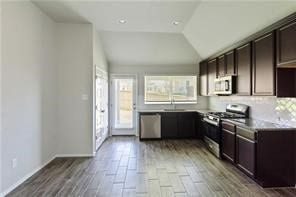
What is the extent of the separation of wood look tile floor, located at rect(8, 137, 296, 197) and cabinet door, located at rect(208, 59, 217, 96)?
70.0 inches

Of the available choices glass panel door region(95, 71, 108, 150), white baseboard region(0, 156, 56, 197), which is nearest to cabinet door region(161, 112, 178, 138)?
glass panel door region(95, 71, 108, 150)

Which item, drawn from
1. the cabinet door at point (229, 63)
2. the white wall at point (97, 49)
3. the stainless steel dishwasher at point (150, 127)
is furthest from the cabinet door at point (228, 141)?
the white wall at point (97, 49)

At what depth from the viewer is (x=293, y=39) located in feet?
9.42

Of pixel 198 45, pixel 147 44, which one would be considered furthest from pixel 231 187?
pixel 147 44

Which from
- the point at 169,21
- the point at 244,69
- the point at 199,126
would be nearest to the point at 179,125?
the point at 199,126

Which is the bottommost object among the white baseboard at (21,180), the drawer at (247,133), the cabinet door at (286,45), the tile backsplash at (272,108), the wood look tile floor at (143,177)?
the wood look tile floor at (143,177)

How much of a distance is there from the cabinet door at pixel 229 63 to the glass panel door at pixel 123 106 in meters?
3.27

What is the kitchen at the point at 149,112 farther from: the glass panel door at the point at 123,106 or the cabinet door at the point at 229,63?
the glass panel door at the point at 123,106

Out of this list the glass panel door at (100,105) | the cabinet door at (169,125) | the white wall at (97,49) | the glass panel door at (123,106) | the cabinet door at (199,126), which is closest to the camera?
the white wall at (97,49)

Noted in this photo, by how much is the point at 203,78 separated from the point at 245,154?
3.63 metres

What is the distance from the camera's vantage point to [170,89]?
7.54 metres

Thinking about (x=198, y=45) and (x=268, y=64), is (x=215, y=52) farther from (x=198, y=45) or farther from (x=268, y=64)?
(x=268, y=64)

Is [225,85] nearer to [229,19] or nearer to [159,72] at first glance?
[229,19]

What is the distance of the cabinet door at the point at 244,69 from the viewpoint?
4047 millimetres
